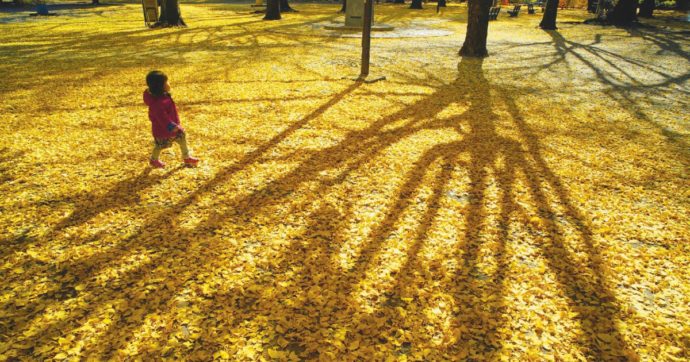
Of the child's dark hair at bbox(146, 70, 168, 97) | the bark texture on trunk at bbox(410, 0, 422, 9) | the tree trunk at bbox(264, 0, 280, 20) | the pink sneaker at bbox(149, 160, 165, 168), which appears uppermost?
the bark texture on trunk at bbox(410, 0, 422, 9)

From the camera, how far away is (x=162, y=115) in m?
4.56

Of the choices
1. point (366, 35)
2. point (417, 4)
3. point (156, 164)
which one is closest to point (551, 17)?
point (366, 35)

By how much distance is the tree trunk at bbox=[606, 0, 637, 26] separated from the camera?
2103 cm

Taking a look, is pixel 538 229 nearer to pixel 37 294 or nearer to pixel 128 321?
pixel 128 321

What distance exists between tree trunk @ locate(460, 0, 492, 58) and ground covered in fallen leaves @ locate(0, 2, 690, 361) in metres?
4.64

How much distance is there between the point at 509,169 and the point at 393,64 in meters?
7.16

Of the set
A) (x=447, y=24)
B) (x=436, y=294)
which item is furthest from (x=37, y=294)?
(x=447, y=24)

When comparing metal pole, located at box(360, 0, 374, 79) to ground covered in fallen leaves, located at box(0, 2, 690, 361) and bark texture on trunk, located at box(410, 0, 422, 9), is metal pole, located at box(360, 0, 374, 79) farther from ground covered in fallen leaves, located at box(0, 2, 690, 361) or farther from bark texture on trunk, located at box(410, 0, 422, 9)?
bark texture on trunk, located at box(410, 0, 422, 9)

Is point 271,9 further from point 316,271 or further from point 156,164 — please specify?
point 316,271

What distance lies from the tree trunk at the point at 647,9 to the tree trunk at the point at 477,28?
69.8ft

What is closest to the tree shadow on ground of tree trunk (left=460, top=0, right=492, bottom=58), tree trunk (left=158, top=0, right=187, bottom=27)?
tree trunk (left=460, top=0, right=492, bottom=58)

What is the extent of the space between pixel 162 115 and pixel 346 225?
2650 millimetres

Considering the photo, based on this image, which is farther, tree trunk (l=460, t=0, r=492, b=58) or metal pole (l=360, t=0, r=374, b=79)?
tree trunk (l=460, t=0, r=492, b=58)

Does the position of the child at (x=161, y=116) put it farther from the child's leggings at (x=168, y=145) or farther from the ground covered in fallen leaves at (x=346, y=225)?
the ground covered in fallen leaves at (x=346, y=225)
